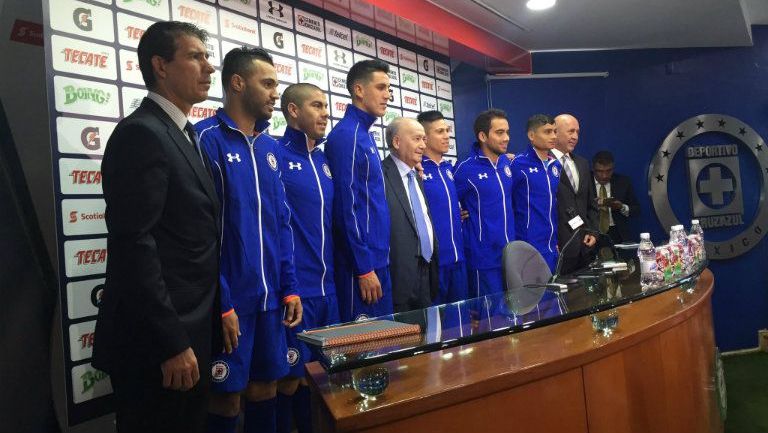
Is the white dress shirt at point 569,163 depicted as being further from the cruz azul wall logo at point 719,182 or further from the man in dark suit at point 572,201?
the cruz azul wall logo at point 719,182

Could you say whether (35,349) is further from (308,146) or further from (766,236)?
(766,236)

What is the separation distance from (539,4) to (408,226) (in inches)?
75.6

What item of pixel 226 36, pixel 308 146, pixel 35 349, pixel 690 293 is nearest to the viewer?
pixel 35 349

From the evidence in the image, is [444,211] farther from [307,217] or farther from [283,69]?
[283,69]

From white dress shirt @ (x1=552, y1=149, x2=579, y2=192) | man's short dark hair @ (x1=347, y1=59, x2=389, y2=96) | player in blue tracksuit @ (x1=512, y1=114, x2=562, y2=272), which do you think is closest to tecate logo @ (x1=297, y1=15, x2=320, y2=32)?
man's short dark hair @ (x1=347, y1=59, x2=389, y2=96)

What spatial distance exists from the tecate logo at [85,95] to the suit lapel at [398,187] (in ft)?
4.48

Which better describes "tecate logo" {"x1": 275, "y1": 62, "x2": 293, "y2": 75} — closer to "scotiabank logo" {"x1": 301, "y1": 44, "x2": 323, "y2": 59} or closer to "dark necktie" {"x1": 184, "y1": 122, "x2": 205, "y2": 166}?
"scotiabank logo" {"x1": 301, "y1": 44, "x2": 323, "y2": 59}

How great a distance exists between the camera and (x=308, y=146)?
2396 mm

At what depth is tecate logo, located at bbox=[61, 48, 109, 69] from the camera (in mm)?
1988

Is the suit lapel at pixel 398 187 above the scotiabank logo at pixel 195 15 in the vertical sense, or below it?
below

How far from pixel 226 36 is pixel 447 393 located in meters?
2.21

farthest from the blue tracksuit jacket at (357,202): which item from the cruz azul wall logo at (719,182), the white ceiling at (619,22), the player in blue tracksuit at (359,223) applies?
the cruz azul wall logo at (719,182)

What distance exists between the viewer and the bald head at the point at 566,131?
373 cm

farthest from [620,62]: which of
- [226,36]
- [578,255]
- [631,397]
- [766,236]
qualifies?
[631,397]
